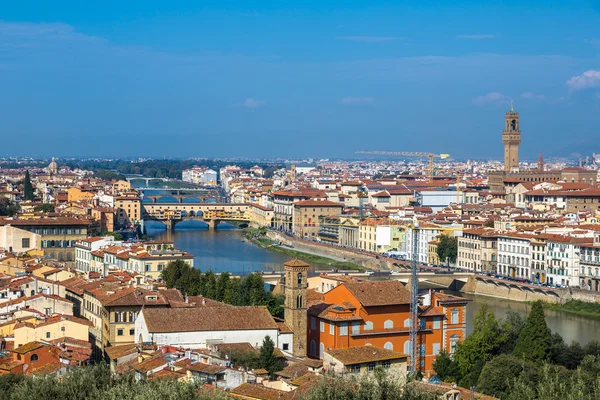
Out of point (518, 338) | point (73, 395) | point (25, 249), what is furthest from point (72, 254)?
point (73, 395)

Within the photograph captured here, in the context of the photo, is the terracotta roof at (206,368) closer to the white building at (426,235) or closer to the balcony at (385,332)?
the balcony at (385,332)

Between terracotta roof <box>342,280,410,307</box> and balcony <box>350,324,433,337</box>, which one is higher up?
terracotta roof <box>342,280,410,307</box>

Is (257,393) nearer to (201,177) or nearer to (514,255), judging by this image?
(514,255)

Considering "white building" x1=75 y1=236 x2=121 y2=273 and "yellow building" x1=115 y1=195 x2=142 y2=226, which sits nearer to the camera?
"white building" x1=75 y1=236 x2=121 y2=273

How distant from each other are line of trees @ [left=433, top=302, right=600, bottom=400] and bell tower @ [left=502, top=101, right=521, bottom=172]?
42.2 meters

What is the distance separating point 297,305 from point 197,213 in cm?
3913

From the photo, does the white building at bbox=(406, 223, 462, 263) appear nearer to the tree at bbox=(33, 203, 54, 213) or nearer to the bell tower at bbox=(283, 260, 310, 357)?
the tree at bbox=(33, 203, 54, 213)

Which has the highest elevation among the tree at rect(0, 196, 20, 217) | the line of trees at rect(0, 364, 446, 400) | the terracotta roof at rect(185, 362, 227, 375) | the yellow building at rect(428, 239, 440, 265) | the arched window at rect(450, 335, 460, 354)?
the line of trees at rect(0, 364, 446, 400)

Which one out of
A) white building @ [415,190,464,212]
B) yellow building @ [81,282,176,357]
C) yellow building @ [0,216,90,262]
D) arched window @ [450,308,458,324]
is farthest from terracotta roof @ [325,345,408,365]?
white building @ [415,190,464,212]

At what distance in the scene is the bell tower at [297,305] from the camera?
1461 centimetres

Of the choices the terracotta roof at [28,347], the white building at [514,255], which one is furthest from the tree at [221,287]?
the white building at [514,255]

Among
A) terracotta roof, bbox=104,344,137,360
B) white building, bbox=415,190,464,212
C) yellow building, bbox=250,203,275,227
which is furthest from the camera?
yellow building, bbox=250,203,275,227

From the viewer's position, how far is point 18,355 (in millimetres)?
12664

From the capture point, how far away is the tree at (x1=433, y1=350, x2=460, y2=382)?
Answer: 47.9ft
